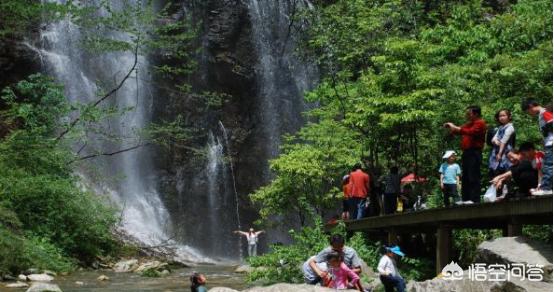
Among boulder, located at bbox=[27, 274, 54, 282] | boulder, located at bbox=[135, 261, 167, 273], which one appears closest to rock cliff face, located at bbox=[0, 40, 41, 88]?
boulder, located at bbox=[135, 261, 167, 273]

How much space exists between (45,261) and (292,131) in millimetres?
15885

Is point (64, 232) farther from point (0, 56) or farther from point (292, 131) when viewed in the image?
point (292, 131)

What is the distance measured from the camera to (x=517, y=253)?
804 cm

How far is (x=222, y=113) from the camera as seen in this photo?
32.1 metres

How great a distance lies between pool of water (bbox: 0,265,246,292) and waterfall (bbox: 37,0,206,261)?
811cm

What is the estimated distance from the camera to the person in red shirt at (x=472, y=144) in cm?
946

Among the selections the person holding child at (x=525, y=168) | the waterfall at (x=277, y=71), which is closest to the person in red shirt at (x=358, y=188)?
the person holding child at (x=525, y=168)

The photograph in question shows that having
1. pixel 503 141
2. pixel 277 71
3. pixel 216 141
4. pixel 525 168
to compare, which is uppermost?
pixel 277 71

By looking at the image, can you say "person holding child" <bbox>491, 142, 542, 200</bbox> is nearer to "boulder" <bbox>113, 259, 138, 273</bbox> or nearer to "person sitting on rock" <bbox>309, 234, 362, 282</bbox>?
"person sitting on rock" <bbox>309, 234, 362, 282</bbox>

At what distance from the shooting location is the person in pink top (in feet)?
26.3

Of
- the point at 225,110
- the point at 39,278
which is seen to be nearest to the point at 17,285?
the point at 39,278

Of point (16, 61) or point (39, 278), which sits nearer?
point (39, 278)

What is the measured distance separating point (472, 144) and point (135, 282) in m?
9.48

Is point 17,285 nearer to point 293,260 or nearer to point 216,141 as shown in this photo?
Answer: point 293,260
